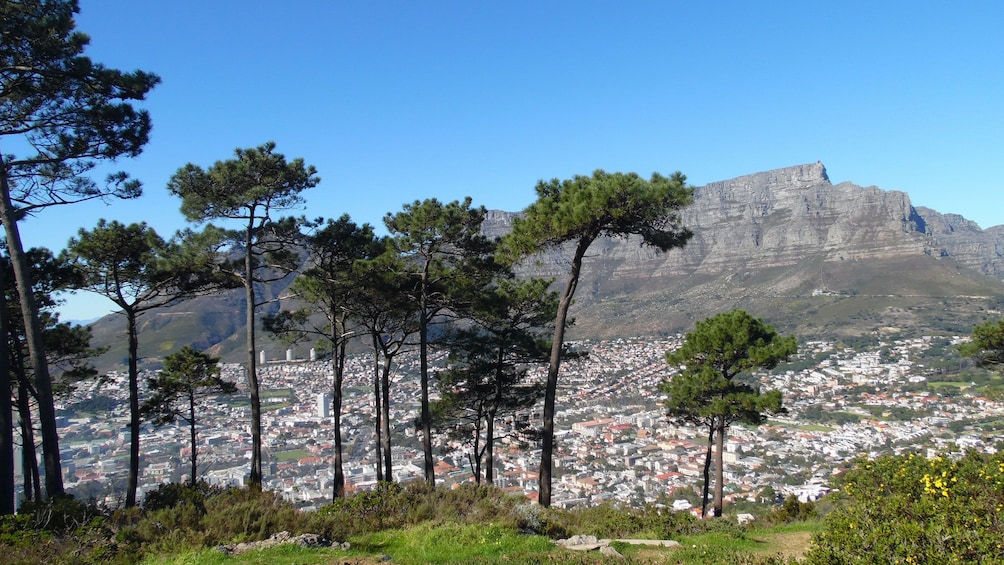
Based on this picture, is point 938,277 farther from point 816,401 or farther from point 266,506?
point 266,506

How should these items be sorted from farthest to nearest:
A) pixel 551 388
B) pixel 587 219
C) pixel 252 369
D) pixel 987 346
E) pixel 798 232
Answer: pixel 798 232, pixel 987 346, pixel 252 369, pixel 551 388, pixel 587 219

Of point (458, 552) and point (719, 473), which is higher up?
point (458, 552)

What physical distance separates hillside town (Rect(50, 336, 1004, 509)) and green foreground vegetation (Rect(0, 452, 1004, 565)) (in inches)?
176

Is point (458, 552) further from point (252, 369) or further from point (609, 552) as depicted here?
point (252, 369)

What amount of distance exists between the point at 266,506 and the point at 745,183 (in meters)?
178

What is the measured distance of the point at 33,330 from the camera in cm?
760

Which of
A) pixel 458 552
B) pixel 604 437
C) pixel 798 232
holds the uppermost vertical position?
pixel 798 232

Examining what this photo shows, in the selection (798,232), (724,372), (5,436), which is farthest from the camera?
(798,232)

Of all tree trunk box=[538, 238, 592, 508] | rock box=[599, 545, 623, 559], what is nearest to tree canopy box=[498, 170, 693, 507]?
tree trunk box=[538, 238, 592, 508]

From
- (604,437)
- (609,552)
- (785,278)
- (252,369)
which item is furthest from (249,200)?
(785,278)

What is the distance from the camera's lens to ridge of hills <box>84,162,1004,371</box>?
2928 inches

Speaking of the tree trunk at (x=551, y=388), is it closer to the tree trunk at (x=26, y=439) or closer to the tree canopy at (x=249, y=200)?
the tree canopy at (x=249, y=200)

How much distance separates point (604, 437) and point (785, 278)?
260 ft

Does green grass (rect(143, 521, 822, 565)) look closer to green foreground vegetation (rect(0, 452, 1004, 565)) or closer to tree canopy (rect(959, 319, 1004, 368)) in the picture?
green foreground vegetation (rect(0, 452, 1004, 565))
